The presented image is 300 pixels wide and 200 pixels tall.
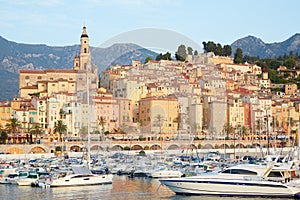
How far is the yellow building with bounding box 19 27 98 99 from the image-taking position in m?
76.2

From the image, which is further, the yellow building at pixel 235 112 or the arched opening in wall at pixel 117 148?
the yellow building at pixel 235 112

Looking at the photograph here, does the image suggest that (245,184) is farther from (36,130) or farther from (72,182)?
(36,130)

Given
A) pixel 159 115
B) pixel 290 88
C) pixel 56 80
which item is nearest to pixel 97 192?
pixel 159 115

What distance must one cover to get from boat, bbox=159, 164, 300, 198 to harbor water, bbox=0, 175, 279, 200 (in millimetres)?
309

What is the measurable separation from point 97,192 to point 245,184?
6.94 m

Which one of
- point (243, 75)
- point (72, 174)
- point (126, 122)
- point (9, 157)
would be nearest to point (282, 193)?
point (72, 174)

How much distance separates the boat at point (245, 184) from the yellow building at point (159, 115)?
1944 inches

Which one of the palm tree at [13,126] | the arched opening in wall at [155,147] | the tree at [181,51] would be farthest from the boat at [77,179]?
the arched opening in wall at [155,147]

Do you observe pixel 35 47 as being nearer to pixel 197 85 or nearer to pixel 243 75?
pixel 243 75

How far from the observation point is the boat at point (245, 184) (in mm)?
22188

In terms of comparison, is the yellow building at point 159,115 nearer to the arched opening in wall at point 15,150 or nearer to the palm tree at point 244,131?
the palm tree at point 244,131

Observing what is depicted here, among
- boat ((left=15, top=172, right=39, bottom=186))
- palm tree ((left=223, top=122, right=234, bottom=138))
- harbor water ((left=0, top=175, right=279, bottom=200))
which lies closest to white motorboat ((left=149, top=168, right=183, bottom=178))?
harbor water ((left=0, top=175, right=279, bottom=200))

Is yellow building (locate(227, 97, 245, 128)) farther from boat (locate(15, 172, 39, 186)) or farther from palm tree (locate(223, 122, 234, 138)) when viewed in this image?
boat (locate(15, 172, 39, 186))

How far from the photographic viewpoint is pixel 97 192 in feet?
85.4
